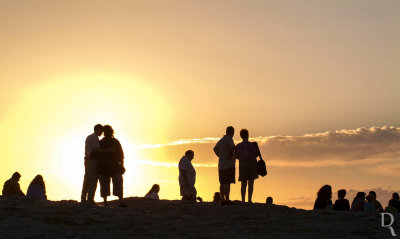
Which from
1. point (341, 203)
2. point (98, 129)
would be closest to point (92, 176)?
point (98, 129)

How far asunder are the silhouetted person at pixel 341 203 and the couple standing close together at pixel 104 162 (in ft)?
21.7

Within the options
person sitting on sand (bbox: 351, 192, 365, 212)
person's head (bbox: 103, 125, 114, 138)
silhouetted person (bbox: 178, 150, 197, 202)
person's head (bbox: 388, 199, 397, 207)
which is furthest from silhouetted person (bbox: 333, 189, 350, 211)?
person's head (bbox: 103, 125, 114, 138)

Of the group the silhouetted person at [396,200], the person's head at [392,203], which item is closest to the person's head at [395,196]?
the silhouetted person at [396,200]

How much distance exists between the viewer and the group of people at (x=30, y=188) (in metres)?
21.0

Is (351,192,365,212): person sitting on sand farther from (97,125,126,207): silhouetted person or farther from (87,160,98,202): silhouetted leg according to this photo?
(87,160,98,202): silhouetted leg

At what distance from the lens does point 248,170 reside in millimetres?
18953

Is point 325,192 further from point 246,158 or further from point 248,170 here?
point 246,158

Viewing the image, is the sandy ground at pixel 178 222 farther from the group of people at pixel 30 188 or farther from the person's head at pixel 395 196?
the person's head at pixel 395 196

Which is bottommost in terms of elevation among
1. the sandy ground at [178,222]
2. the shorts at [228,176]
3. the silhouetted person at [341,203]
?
the sandy ground at [178,222]

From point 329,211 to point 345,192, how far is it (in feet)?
4.76

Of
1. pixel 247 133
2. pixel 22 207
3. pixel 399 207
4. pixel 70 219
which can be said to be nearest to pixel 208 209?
pixel 247 133

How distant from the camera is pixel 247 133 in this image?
62.4ft

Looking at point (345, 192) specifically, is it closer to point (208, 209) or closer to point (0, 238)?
point (208, 209)

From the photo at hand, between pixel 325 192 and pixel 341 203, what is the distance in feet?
1.93
